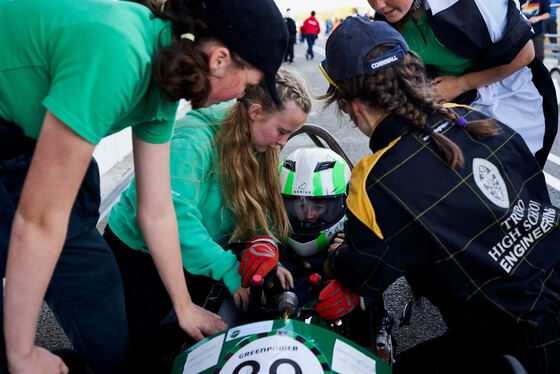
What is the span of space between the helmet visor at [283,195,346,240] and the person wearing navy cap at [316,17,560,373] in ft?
1.67

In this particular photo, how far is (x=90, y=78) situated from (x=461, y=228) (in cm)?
103

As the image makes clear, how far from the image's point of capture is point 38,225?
3.17ft

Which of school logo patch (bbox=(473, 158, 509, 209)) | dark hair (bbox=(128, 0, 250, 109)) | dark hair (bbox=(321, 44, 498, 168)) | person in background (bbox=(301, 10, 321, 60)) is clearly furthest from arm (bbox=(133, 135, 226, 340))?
person in background (bbox=(301, 10, 321, 60))

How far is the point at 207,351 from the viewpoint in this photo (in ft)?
4.10

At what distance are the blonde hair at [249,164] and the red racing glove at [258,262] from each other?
0.64 feet

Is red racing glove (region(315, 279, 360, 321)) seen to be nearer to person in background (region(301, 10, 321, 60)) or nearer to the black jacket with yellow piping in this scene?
the black jacket with yellow piping

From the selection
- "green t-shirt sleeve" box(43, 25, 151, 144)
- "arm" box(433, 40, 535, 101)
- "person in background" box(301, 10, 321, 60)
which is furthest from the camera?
"person in background" box(301, 10, 321, 60)

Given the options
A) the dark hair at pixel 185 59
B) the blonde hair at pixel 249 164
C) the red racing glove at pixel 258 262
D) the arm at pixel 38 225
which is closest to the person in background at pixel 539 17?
the blonde hair at pixel 249 164

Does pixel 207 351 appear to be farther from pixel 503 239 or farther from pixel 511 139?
pixel 511 139

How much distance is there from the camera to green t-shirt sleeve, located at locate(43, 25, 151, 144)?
933mm

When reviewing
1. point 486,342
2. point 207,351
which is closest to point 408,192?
point 486,342

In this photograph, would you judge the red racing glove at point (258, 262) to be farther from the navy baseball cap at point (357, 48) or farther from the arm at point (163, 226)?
the navy baseball cap at point (357, 48)

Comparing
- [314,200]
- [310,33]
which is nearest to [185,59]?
[314,200]

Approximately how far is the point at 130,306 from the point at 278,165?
862 mm
